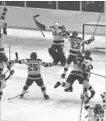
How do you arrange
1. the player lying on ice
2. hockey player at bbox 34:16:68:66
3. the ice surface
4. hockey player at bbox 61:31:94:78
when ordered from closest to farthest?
the ice surface, the player lying on ice, hockey player at bbox 61:31:94:78, hockey player at bbox 34:16:68:66

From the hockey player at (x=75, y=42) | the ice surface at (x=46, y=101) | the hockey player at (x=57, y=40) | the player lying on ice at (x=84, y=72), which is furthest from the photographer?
the hockey player at (x=57, y=40)

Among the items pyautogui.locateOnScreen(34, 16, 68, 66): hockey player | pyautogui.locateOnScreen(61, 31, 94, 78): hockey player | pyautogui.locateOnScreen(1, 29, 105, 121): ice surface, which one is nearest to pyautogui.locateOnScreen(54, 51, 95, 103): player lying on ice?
pyautogui.locateOnScreen(1, 29, 105, 121): ice surface

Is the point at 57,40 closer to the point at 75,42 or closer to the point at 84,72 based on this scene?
the point at 75,42

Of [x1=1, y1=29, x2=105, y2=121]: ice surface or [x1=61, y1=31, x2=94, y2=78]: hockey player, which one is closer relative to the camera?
[x1=1, y1=29, x2=105, y2=121]: ice surface

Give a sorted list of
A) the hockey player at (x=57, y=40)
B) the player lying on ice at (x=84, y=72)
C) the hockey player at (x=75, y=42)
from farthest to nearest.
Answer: the hockey player at (x=57, y=40), the hockey player at (x=75, y=42), the player lying on ice at (x=84, y=72)

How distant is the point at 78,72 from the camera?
10.7m

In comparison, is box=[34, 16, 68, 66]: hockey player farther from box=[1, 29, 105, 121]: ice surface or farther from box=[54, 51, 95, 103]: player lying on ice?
box=[54, 51, 95, 103]: player lying on ice

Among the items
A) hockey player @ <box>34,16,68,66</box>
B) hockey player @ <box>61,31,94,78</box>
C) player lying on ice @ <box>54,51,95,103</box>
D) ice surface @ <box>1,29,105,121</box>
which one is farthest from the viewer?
hockey player @ <box>34,16,68,66</box>

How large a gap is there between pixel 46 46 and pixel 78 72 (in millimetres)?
7082

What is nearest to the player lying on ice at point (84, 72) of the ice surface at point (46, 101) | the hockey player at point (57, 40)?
the ice surface at point (46, 101)

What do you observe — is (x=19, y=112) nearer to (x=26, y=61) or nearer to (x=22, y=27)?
(x=26, y=61)

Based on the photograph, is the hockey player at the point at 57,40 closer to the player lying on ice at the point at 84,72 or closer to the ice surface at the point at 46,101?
the ice surface at the point at 46,101

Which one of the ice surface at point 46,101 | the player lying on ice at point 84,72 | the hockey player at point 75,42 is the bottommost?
the ice surface at point 46,101

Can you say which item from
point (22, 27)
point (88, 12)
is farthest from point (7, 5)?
point (88, 12)
